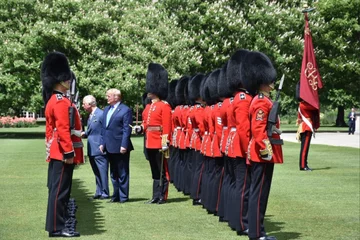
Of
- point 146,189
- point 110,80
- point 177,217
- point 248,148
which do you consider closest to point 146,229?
point 177,217

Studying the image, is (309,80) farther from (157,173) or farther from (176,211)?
(176,211)

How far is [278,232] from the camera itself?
10.9 metres

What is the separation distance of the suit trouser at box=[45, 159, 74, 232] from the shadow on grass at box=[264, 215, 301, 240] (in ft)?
8.35

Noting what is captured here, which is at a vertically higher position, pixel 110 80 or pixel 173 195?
pixel 110 80

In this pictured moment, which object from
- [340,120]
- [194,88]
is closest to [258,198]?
[194,88]

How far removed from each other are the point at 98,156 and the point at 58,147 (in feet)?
15.2

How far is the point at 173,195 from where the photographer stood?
50.7ft

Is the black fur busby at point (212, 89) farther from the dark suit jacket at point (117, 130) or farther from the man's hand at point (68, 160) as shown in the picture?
the man's hand at point (68, 160)

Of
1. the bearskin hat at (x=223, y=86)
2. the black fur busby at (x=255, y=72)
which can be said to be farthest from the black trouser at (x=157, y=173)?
the black fur busby at (x=255, y=72)

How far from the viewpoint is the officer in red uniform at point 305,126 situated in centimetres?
2104

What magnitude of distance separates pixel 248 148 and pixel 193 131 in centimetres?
448

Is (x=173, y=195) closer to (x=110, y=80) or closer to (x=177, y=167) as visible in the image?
(x=177, y=167)

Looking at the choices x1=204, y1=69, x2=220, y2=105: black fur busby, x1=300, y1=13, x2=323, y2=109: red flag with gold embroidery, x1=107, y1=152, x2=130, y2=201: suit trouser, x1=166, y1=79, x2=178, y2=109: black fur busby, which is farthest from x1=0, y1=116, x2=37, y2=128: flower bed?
x1=204, y1=69, x2=220, y2=105: black fur busby

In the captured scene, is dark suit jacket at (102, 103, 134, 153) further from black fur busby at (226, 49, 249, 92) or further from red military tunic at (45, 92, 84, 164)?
red military tunic at (45, 92, 84, 164)
